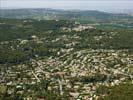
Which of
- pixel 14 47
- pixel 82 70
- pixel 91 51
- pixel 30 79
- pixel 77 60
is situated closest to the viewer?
pixel 30 79

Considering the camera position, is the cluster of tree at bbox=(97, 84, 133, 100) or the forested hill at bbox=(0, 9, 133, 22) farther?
the forested hill at bbox=(0, 9, 133, 22)

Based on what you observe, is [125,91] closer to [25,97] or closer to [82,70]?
[25,97]

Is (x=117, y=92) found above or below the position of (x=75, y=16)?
above

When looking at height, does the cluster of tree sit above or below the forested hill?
above

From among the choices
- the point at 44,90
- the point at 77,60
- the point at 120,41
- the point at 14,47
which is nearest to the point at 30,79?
the point at 44,90

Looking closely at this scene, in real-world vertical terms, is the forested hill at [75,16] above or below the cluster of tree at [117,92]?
below

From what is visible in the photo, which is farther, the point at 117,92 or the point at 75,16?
the point at 75,16

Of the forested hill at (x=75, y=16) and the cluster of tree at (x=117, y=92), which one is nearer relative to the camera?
the cluster of tree at (x=117, y=92)

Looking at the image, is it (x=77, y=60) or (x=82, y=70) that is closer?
(x=82, y=70)

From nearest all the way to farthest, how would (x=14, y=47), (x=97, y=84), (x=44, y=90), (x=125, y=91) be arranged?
(x=125, y=91), (x=44, y=90), (x=97, y=84), (x=14, y=47)
